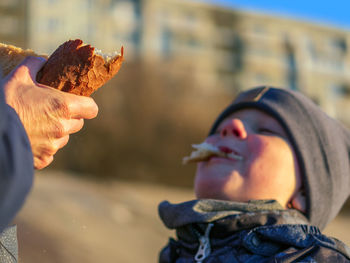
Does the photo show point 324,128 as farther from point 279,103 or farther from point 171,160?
point 171,160

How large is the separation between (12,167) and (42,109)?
159 mm

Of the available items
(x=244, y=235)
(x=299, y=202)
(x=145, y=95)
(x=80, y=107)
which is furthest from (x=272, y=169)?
(x=145, y=95)

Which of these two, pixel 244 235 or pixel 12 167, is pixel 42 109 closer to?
pixel 12 167

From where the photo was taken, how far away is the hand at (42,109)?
0.83m

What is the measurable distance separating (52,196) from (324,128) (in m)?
4.92

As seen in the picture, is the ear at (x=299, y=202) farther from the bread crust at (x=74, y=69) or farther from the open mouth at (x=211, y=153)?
the bread crust at (x=74, y=69)

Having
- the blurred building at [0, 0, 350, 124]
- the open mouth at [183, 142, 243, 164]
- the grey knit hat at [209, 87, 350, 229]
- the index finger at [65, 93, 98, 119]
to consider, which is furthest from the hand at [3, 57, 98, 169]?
the blurred building at [0, 0, 350, 124]

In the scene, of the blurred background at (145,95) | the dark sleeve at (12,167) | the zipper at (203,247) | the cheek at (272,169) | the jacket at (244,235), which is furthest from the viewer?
the blurred background at (145,95)

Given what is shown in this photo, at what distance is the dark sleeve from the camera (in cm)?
70

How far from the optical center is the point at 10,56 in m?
0.94

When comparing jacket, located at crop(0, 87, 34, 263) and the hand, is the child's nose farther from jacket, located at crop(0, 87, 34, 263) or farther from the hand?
jacket, located at crop(0, 87, 34, 263)

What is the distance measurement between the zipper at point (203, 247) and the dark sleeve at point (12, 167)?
2.39 ft

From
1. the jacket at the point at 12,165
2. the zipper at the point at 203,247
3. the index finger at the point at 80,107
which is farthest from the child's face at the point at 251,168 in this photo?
the jacket at the point at 12,165

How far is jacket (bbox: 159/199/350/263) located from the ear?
51mm
